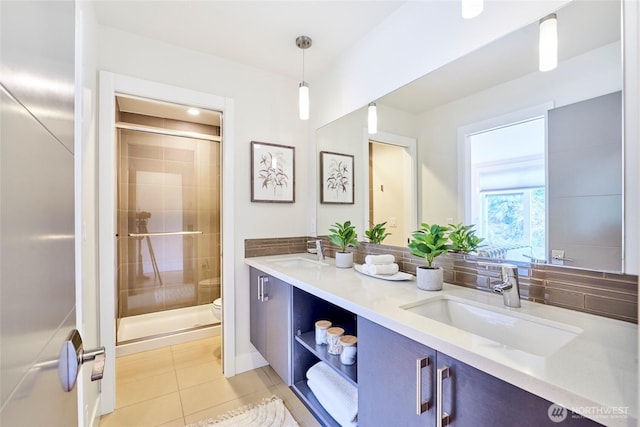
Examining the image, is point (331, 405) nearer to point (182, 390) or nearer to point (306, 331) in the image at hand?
point (306, 331)

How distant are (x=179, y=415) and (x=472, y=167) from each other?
83.9 inches

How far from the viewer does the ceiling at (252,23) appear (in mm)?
1592

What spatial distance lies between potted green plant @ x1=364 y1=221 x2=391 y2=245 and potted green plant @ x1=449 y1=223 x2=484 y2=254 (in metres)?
0.45

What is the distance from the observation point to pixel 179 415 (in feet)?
5.51

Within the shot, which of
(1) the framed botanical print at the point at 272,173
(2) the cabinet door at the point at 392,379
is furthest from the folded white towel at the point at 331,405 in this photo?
(1) the framed botanical print at the point at 272,173

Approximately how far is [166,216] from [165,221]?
0.06m

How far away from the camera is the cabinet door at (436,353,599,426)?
24.9 inches

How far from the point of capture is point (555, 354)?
28.4 inches

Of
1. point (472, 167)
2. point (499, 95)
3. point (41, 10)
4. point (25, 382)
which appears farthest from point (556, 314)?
point (41, 10)

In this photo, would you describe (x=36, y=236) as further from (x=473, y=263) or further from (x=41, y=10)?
(x=473, y=263)

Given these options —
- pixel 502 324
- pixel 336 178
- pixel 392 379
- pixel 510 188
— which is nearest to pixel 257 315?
pixel 336 178

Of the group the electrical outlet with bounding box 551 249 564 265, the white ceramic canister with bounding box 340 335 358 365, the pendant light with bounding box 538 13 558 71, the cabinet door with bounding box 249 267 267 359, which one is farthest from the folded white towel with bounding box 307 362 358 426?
the pendant light with bounding box 538 13 558 71

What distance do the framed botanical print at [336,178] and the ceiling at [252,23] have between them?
738mm

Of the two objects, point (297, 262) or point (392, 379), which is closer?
point (392, 379)
